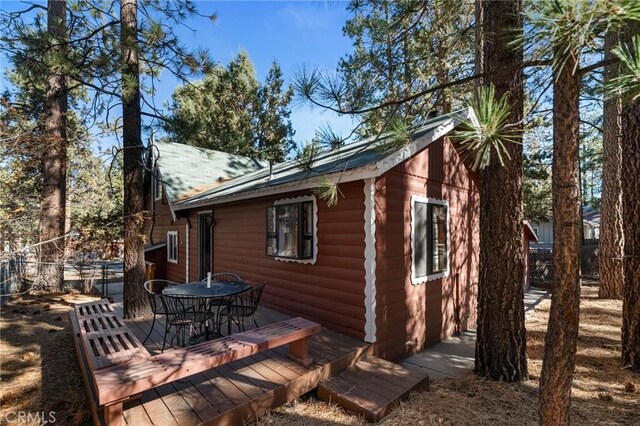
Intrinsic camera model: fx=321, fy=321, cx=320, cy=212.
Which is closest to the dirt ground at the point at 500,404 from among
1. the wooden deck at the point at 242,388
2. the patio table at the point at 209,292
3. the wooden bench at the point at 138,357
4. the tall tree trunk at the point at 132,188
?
the wooden deck at the point at 242,388

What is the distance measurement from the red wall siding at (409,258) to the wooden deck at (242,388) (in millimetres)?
778

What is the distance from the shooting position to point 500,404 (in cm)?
326

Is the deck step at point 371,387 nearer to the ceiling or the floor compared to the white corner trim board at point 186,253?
nearer to the floor

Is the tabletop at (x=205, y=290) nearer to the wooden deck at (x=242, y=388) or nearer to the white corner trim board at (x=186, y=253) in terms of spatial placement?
the wooden deck at (x=242, y=388)

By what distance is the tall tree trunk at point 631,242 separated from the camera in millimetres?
3859

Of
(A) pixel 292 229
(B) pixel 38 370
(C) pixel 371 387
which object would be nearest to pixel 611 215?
(A) pixel 292 229

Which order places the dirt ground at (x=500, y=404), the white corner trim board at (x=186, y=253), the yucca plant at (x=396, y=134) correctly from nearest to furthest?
the yucca plant at (x=396, y=134) < the dirt ground at (x=500, y=404) < the white corner trim board at (x=186, y=253)

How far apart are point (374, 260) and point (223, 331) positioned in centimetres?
267

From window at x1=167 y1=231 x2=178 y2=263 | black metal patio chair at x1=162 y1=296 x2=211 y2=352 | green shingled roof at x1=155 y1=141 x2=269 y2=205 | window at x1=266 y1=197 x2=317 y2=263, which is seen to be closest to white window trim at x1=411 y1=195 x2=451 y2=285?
window at x1=266 y1=197 x2=317 y2=263

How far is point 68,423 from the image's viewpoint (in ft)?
9.90

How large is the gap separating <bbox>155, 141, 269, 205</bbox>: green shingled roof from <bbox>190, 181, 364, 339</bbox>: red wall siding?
15.0 feet

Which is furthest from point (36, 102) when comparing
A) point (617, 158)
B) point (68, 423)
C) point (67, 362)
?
point (617, 158)

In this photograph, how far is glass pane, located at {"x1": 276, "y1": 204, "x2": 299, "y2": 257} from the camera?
5273 mm

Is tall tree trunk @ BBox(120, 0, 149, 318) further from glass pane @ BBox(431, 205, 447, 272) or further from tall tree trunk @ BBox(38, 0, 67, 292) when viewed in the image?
glass pane @ BBox(431, 205, 447, 272)
